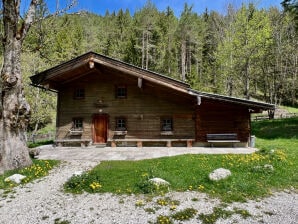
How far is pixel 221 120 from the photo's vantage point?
17.7 m

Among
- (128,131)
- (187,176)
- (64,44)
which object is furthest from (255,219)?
(64,44)

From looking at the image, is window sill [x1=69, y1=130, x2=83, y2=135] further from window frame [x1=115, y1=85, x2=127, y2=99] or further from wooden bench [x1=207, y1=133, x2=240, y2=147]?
wooden bench [x1=207, y1=133, x2=240, y2=147]

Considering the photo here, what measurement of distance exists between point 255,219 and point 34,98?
23.3m

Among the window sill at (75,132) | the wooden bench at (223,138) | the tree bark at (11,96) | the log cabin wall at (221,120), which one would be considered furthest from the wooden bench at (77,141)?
the wooden bench at (223,138)

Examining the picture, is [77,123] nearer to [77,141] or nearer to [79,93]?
[77,141]

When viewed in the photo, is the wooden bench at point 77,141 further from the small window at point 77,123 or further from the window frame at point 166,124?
the window frame at point 166,124

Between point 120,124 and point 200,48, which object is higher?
point 200,48

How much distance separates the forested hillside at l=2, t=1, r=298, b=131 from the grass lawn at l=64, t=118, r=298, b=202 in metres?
17.2

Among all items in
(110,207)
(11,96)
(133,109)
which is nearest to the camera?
(110,207)

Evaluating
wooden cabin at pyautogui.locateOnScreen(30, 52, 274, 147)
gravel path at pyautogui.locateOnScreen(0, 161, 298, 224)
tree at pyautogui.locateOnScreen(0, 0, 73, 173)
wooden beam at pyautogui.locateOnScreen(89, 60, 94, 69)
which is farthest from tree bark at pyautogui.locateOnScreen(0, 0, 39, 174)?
wooden cabin at pyautogui.locateOnScreen(30, 52, 274, 147)

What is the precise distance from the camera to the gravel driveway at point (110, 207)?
6.43 meters

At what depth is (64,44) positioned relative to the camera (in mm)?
44438

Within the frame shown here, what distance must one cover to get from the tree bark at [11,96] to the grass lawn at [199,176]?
3622 millimetres

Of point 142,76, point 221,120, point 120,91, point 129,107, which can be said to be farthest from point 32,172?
point 221,120
